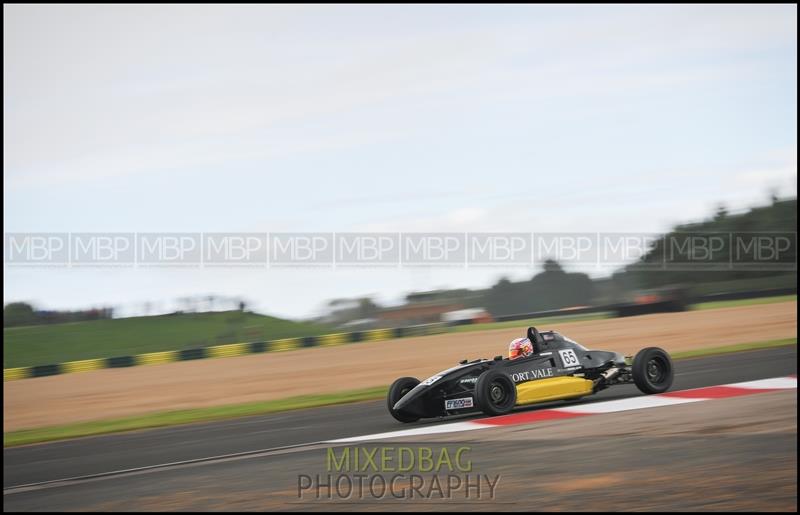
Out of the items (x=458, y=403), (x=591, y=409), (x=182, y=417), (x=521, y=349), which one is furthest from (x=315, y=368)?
(x=591, y=409)

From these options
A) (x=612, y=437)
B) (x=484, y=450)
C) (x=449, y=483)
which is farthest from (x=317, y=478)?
(x=612, y=437)

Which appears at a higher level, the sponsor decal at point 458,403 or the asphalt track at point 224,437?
the sponsor decal at point 458,403

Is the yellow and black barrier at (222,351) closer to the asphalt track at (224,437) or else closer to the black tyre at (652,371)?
the asphalt track at (224,437)

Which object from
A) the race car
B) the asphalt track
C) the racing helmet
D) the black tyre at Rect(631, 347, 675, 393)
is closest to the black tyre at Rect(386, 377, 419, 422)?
the race car

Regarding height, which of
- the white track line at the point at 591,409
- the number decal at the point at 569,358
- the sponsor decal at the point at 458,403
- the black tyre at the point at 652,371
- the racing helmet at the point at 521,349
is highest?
the racing helmet at the point at 521,349

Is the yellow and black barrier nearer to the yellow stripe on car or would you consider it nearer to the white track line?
the yellow stripe on car

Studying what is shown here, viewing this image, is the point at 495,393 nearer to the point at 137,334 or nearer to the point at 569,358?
the point at 569,358

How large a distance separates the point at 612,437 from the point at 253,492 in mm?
3464

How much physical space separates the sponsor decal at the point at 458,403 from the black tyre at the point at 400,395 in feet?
1.36

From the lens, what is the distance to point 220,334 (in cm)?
3180

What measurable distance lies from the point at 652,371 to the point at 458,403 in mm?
2975

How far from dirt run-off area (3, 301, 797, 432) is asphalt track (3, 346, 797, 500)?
4.10m

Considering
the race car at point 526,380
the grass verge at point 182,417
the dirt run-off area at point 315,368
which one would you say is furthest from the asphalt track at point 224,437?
the dirt run-off area at point 315,368

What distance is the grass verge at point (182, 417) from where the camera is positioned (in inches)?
530
